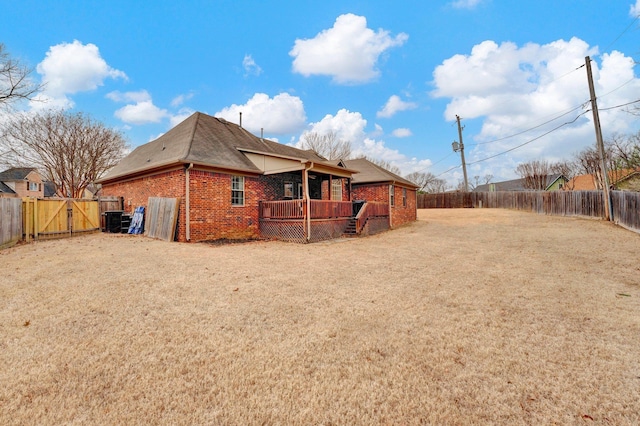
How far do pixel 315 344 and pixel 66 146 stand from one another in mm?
29642

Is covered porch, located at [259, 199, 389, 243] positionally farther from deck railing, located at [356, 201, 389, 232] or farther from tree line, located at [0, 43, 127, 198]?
tree line, located at [0, 43, 127, 198]

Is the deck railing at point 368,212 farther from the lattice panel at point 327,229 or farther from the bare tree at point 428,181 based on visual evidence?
the bare tree at point 428,181

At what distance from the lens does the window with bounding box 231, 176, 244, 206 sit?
42.7ft

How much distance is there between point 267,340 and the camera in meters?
3.57

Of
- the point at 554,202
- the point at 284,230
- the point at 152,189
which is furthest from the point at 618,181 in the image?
the point at 152,189

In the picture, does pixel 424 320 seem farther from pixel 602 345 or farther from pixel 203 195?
pixel 203 195

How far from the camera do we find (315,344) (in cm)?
346

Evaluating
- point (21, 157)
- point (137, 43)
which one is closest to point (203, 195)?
point (137, 43)

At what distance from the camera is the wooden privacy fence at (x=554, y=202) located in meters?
14.0

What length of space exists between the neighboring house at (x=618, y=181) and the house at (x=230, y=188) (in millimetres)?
19332

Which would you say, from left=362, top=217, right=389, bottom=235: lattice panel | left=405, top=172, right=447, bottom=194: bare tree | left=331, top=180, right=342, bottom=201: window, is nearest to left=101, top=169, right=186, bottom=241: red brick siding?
left=362, top=217, right=389, bottom=235: lattice panel

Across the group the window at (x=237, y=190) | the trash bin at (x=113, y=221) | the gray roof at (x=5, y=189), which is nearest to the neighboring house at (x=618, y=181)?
the window at (x=237, y=190)

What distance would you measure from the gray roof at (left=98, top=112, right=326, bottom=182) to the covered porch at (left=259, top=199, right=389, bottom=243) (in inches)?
89.8

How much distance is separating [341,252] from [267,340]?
21.6 feet
